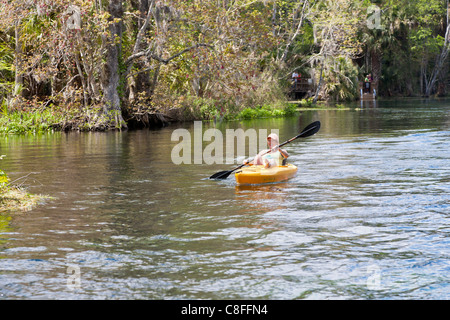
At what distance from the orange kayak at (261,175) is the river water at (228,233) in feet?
0.69

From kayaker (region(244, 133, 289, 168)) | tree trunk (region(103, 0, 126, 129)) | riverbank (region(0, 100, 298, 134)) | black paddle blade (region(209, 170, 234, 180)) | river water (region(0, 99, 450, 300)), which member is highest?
tree trunk (region(103, 0, 126, 129))

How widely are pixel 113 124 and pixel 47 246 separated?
70.8 ft

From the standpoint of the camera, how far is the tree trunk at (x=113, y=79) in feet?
94.2

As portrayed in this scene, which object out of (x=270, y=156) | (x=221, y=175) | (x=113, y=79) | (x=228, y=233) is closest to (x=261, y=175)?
(x=270, y=156)

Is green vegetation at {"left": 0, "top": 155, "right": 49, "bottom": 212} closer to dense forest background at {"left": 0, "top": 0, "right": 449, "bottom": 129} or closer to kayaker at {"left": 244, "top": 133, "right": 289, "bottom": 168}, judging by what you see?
kayaker at {"left": 244, "top": 133, "right": 289, "bottom": 168}

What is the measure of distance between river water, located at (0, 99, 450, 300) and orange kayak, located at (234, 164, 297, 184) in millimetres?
211

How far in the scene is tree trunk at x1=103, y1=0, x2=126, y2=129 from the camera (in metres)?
28.7

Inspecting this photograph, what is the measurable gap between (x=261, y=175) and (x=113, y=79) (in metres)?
17.4

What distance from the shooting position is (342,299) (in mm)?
6297

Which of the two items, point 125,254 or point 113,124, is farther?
point 113,124

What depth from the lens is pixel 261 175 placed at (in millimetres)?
13180

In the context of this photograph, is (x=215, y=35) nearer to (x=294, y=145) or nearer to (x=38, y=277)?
(x=294, y=145)

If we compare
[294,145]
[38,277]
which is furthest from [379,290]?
[294,145]

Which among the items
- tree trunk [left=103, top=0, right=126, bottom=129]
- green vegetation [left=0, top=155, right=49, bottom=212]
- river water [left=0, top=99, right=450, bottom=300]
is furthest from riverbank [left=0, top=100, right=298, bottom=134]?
green vegetation [left=0, top=155, right=49, bottom=212]
